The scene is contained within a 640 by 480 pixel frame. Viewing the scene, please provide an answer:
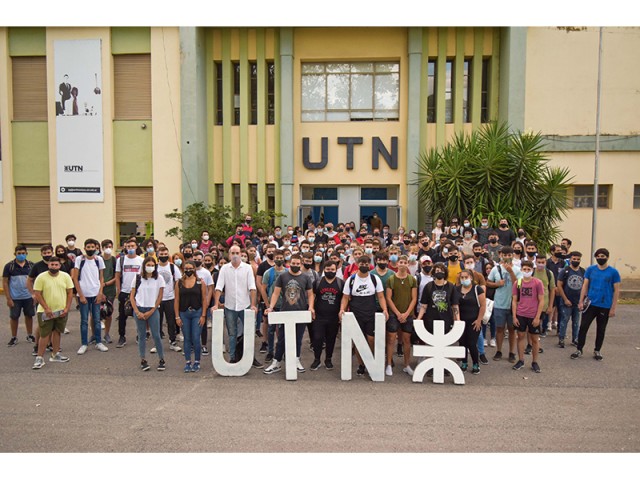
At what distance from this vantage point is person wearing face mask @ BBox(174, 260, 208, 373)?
7.14m

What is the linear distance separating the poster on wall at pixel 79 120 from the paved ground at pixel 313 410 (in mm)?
11628

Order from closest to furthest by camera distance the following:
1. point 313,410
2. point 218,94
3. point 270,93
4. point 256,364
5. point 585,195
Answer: point 313,410, point 256,364, point 585,195, point 270,93, point 218,94

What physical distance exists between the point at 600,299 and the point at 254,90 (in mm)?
14941

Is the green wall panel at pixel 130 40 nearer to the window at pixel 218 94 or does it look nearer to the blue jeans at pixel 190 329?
the window at pixel 218 94

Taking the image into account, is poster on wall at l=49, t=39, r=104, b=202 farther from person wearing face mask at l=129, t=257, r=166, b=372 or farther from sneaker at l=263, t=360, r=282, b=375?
sneaker at l=263, t=360, r=282, b=375

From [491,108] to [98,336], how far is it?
15.8 metres

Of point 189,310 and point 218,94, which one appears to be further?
point 218,94

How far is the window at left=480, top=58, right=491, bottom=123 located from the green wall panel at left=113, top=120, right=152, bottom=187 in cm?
1277

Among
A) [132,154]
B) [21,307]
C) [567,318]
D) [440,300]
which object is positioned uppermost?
[132,154]

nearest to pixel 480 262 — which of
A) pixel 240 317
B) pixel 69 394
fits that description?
pixel 240 317

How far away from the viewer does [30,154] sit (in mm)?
18234

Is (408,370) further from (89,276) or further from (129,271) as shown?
(89,276)

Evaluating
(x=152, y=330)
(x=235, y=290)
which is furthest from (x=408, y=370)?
(x=152, y=330)

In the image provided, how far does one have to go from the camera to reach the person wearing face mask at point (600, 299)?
25.5 feet
